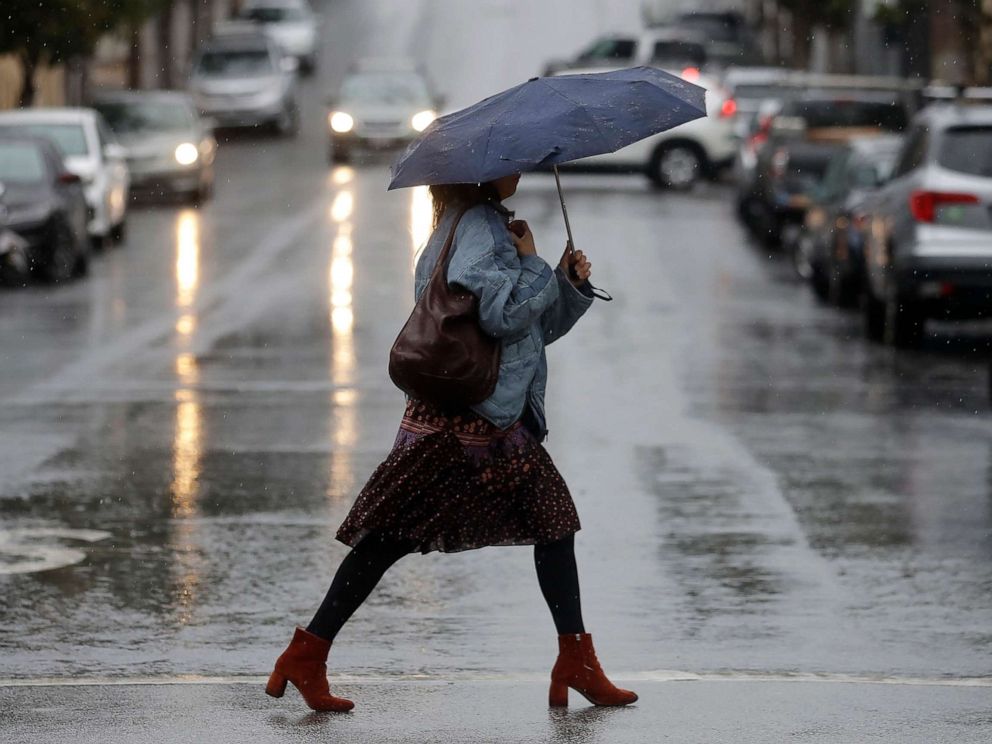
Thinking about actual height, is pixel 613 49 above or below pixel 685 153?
above

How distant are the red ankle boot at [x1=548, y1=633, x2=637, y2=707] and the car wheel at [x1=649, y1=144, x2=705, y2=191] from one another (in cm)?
2934

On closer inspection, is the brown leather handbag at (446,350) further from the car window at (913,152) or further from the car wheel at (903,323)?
the car window at (913,152)

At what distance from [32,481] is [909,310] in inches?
319

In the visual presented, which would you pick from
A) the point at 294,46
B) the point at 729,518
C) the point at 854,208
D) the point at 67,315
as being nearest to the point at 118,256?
the point at 67,315

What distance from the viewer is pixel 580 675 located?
635cm

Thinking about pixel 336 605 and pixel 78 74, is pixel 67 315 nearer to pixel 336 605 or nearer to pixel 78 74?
pixel 336 605

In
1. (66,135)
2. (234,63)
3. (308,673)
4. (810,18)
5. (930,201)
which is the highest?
(810,18)

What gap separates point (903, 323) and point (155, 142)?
18.2m

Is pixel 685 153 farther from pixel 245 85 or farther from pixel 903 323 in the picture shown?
pixel 903 323

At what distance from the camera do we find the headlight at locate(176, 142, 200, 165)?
32406 mm

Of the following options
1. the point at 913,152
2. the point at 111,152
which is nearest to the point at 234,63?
the point at 111,152

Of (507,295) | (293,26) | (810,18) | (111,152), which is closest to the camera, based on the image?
(507,295)

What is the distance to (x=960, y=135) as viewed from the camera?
16.6 metres

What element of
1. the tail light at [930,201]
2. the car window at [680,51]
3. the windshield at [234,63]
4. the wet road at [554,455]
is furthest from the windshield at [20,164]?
the car window at [680,51]
